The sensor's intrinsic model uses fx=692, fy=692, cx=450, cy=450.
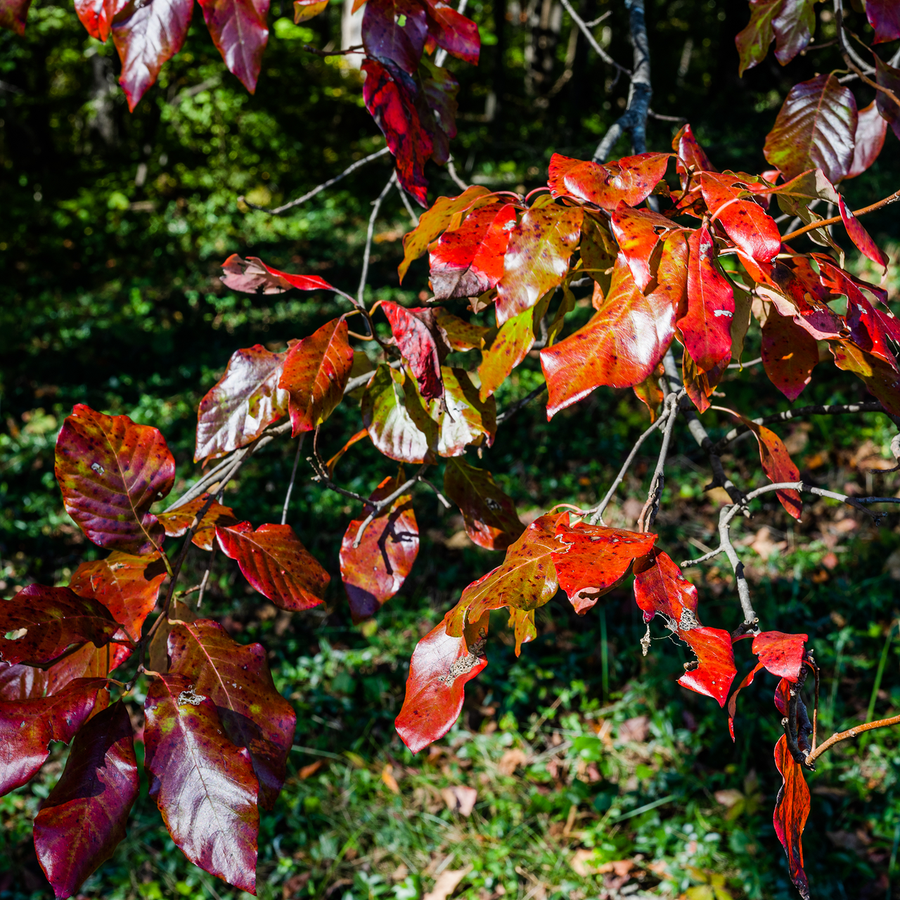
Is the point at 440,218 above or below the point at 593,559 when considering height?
above

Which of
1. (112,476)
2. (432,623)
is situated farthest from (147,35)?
(432,623)

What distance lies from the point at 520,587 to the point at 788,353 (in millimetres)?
403

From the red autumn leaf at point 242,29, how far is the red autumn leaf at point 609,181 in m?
0.35

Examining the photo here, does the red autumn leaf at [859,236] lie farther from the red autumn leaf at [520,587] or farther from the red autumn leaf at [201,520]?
the red autumn leaf at [201,520]

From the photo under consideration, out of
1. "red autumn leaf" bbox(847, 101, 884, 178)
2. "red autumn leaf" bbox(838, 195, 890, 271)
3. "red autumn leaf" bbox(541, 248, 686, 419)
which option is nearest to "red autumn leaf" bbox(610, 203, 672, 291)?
"red autumn leaf" bbox(541, 248, 686, 419)

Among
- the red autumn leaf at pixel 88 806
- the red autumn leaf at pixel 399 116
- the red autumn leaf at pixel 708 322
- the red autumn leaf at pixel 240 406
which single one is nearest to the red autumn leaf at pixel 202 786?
the red autumn leaf at pixel 88 806

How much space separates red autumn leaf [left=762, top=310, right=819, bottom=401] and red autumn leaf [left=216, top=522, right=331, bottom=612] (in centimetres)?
54

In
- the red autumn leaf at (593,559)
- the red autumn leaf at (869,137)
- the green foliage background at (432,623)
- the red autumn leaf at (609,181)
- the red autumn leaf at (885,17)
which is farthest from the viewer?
the green foliage background at (432,623)

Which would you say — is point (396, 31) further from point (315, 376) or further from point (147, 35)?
point (315, 376)

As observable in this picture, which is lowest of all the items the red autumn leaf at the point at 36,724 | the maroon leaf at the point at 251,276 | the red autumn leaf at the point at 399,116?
the red autumn leaf at the point at 36,724

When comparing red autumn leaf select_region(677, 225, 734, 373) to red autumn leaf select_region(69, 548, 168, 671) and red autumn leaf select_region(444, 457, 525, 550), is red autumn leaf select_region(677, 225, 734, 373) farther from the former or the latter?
red autumn leaf select_region(69, 548, 168, 671)

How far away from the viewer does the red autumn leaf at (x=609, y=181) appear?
0.65 metres

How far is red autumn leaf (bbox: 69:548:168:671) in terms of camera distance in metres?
0.76

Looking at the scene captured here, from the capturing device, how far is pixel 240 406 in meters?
0.80
